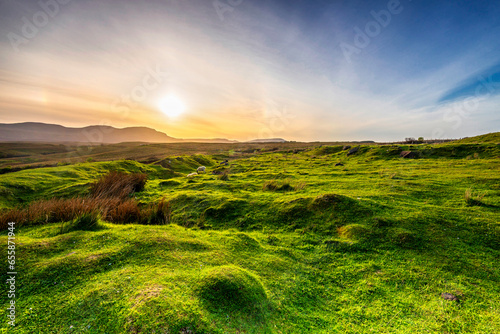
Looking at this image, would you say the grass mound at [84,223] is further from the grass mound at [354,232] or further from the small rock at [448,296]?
the small rock at [448,296]

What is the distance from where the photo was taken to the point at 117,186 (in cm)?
1165

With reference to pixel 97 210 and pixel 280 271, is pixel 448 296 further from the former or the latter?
pixel 97 210

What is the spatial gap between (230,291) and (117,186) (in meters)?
10.7

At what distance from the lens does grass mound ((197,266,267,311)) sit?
367 centimetres

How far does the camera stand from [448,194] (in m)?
9.97

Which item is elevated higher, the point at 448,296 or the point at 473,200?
the point at 473,200

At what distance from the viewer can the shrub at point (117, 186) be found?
10.8 metres

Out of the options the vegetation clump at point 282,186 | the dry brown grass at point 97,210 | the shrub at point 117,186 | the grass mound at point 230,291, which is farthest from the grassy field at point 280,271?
the shrub at point 117,186

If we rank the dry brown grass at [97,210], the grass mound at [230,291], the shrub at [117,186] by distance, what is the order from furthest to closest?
the shrub at [117,186], the dry brown grass at [97,210], the grass mound at [230,291]

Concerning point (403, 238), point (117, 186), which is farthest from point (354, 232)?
point (117, 186)

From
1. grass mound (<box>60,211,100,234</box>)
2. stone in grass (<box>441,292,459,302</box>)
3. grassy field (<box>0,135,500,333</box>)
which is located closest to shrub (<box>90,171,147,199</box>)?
grassy field (<box>0,135,500,333</box>)

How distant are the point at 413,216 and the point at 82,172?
25090 mm

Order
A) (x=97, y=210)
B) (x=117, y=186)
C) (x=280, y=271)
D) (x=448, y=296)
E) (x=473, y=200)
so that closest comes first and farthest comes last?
1. (x=448, y=296)
2. (x=280, y=271)
3. (x=97, y=210)
4. (x=473, y=200)
5. (x=117, y=186)

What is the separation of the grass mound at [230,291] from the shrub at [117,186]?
28.5 ft
